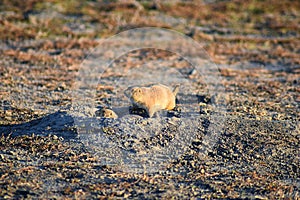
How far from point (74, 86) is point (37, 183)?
22.3ft

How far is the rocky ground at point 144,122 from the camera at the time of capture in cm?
768

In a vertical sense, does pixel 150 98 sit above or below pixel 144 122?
above

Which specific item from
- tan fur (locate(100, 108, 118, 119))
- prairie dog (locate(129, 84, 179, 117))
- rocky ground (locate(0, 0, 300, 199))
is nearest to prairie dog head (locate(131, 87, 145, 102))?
prairie dog (locate(129, 84, 179, 117))

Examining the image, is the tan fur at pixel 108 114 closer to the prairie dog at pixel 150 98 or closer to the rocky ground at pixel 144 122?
the rocky ground at pixel 144 122

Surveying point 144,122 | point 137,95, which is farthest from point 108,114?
point 144,122

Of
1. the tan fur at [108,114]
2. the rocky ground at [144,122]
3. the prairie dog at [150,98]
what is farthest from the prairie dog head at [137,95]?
the tan fur at [108,114]

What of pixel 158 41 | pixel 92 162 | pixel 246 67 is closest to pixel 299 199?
pixel 92 162

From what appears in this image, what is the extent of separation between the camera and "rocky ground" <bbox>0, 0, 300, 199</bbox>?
25.2ft

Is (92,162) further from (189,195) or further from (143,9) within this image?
(143,9)

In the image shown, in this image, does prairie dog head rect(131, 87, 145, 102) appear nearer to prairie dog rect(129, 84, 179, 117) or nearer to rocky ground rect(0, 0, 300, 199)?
prairie dog rect(129, 84, 179, 117)

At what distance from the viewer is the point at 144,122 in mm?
9273

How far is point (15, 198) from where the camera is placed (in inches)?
272

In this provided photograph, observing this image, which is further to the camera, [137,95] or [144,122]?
[137,95]

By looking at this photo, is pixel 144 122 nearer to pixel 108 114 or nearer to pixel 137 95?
pixel 137 95
